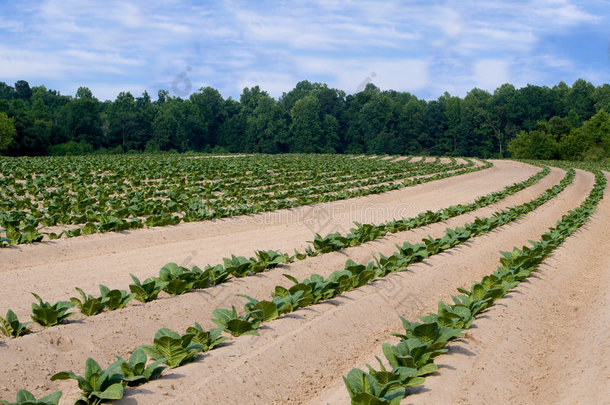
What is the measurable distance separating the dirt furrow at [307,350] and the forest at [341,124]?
76195 mm

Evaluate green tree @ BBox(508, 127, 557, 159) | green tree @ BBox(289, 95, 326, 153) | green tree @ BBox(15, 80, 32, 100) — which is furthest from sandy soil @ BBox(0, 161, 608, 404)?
green tree @ BBox(15, 80, 32, 100)

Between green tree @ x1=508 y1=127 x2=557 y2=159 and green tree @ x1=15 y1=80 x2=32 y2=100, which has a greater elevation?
green tree @ x1=15 y1=80 x2=32 y2=100

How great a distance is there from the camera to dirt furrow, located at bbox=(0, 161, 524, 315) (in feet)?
29.8

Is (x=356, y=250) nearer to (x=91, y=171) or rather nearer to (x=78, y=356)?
(x=78, y=356)

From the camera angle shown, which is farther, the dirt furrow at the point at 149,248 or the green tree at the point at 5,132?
the green tree at the point at 5,132

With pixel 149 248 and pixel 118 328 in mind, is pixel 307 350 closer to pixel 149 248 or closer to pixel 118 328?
pixel 118 328

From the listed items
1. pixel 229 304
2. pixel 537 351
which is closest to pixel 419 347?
pixel 537 351

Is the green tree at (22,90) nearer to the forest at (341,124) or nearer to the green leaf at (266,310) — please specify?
the forest at (341,124)

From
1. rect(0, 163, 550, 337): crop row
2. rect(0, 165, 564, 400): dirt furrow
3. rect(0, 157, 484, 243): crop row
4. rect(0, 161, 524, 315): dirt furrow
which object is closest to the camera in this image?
rect(0, 165, 564, 400): dirt furrow

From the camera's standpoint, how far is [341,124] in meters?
114

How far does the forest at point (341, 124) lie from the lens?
85688 mm

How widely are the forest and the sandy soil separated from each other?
7081cm

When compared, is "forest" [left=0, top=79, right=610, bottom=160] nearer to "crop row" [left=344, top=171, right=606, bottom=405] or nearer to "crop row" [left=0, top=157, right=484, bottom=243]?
"crop row" [left=0, top=157, right=484, bottom=243]

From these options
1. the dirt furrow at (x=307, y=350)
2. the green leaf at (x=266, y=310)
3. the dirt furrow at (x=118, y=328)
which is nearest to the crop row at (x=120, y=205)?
the dirt furrow at (x=118, y=328)
